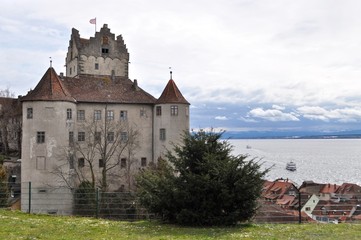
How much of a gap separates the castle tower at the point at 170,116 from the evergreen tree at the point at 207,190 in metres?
31.6

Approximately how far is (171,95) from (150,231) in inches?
1384

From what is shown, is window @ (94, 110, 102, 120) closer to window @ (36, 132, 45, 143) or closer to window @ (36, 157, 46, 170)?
window @ (36, 132, 45, 143)

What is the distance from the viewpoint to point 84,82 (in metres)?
48.3

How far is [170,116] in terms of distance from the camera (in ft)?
158

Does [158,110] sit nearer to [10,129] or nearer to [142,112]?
[142,112]

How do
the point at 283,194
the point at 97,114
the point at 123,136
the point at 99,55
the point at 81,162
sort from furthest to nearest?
the point at 283,194 < the point at 99,55 < the point at 123,136 < the point at 97,114 < the point at 81,162

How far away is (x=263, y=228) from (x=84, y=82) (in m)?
36.8

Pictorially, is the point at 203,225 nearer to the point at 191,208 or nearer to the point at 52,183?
Answer: the point at 191,208

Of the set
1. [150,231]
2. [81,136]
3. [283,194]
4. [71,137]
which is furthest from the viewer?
[283,194]

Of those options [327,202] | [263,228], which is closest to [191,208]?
[263,228]

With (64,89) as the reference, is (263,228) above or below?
below

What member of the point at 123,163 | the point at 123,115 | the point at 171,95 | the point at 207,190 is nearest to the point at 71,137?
the point at 123,115

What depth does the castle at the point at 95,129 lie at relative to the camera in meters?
41.8

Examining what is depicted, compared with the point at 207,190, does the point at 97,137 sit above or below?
above
